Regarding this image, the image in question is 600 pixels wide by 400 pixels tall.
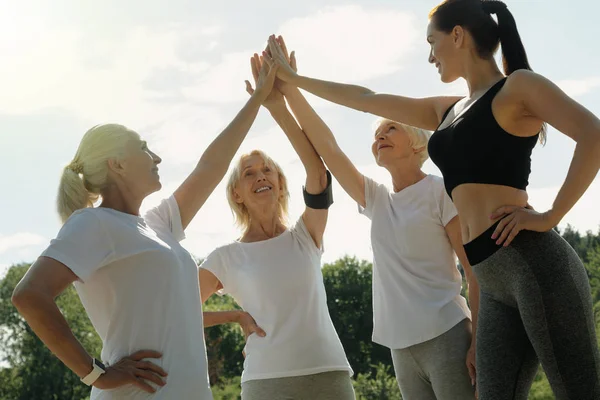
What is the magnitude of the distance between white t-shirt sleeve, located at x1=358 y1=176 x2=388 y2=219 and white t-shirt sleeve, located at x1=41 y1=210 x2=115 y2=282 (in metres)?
1.86

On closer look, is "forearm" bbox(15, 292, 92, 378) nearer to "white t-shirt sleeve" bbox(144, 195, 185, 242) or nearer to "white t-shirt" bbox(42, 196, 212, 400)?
"white t-shirt" bbox(42, 196, 212, 400)

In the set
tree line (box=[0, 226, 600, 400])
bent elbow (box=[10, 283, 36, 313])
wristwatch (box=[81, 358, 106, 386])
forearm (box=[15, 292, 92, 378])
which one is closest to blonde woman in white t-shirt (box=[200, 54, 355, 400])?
wristwatch (box=[81, 358, 106, 386])

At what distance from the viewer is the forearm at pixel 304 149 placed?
4.92m

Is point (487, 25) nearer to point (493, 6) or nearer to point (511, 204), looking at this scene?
point (493, 6)

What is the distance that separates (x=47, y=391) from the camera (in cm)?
3278

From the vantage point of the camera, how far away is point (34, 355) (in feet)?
110

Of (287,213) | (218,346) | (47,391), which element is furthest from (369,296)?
(287,213)

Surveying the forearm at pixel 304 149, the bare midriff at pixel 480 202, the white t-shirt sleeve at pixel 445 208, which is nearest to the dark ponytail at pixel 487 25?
the bare midriff at pixel 480 202

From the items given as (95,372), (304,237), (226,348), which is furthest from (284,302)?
(226,348)

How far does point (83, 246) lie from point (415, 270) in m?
1.92

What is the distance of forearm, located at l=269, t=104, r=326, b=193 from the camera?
16.1ft

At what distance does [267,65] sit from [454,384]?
91.3 inches

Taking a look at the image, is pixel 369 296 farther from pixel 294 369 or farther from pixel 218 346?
pixel 294 369

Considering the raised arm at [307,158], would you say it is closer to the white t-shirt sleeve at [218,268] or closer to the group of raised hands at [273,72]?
the group of raised hands at [273,72]
